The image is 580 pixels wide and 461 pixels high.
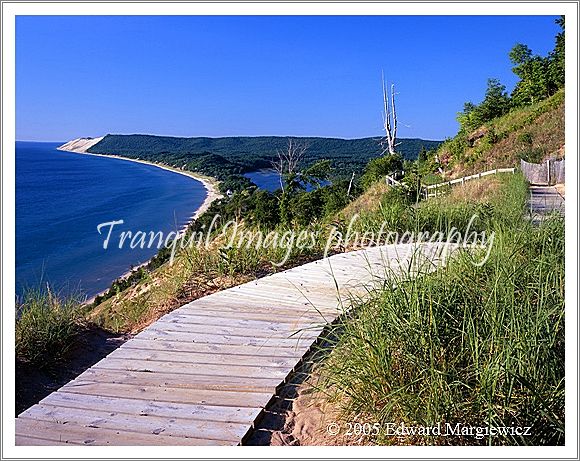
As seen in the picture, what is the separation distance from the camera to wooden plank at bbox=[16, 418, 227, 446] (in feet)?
7.10

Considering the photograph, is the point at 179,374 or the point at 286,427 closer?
the point at 286,427

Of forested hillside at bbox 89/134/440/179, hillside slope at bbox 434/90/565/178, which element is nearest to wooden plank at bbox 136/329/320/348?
forested hillside at bbox 89/134/440/179

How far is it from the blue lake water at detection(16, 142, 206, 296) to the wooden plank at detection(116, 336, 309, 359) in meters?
4.57

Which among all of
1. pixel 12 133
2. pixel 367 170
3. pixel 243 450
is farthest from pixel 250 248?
pixel 367 170

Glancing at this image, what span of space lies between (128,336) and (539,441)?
Answer: 10.5 feet

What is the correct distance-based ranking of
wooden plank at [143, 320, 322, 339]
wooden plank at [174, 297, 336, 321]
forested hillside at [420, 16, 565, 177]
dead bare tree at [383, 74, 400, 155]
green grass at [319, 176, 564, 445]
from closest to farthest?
green grass at [319, 176, 564, 445]
wooden plank at [143, 320, 322, 339]
wooden plank at [174, 297, 336, 321]
dead bare tree at [383, 74, 400, 155]
forested hillside at [420, 16, 565, 177]

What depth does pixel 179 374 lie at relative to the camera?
109 inches

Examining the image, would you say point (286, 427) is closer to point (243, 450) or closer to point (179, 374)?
point (243, 450)

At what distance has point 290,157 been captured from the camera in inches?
331

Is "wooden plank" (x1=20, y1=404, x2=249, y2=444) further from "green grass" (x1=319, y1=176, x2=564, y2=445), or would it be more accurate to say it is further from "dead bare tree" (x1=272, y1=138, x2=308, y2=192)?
"dead bare tree" (x1=272, y1=138, x2=308, y2=192)

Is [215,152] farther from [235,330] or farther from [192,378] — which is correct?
[192,378]

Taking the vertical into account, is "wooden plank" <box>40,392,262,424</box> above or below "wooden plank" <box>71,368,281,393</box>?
below

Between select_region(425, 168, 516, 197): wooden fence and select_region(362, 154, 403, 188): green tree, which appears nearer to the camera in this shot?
select_region(425, 168, 516, 197): wooden fence
